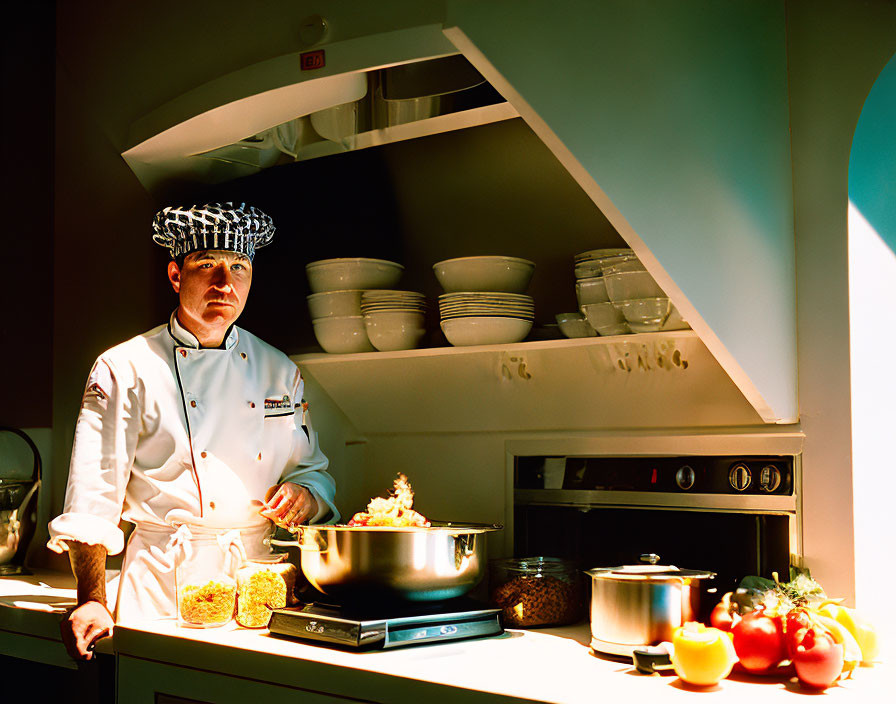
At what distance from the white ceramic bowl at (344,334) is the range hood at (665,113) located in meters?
0.47

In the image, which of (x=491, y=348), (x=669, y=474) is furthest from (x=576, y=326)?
(x=669, y=474)

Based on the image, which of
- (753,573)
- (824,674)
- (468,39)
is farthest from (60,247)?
(824,674)

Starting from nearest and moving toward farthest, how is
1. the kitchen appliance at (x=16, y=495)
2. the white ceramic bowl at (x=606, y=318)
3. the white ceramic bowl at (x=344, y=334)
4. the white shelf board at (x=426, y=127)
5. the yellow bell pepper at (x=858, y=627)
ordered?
the yellow bell pepper at (x=858, y=627) < the white ceramic bowl at (x=606, y=318) < the white shelf board at (x=426, y=127) < the white ceramic bowl at (x=344, y=334) < the kitchen appliance at (x=16, y=495)

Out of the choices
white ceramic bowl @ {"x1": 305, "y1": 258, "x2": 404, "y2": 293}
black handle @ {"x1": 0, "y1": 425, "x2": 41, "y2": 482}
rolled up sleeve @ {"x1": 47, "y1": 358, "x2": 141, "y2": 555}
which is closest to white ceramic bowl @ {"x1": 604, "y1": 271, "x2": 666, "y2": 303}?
white ceramic bowl @ {"x1": 305, "y1": 258, "x2": 404, "y2": 293}

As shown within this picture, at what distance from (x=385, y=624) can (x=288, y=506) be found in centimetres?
50

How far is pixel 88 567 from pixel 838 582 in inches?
53.3

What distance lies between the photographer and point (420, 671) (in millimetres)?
1312

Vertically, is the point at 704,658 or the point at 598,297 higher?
the point at 598,297

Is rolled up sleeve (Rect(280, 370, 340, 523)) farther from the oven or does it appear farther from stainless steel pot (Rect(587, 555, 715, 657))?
stainless steel pot (Rect(587, 555, 715, 657))

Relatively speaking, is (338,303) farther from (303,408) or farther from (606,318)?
(606,318)

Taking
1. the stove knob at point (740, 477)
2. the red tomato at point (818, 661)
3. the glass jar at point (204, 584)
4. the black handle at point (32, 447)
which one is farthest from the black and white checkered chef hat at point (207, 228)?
the red tomato at point (818, 661)

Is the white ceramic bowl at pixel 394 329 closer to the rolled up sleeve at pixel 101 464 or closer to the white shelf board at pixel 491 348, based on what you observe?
the white shelf board at pixel 491 348

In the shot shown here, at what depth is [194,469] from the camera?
5.94ft

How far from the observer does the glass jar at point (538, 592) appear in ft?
5.49
